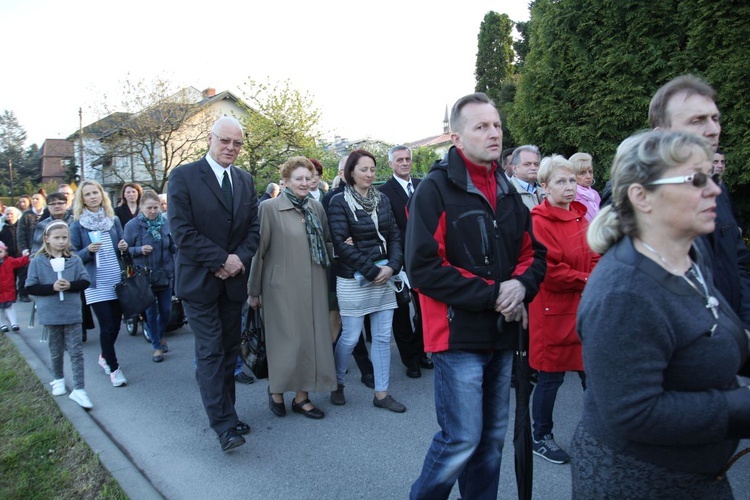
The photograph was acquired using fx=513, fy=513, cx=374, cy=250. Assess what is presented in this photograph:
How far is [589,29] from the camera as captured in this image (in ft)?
28.8

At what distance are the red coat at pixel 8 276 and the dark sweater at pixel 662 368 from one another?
8.89 metres

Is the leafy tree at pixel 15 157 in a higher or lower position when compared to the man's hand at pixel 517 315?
higher

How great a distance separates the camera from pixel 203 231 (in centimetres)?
394

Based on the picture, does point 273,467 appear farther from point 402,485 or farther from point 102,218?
point 102,218

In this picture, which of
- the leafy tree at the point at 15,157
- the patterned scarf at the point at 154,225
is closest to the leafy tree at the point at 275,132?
the patterned scarf at the point at 154,225

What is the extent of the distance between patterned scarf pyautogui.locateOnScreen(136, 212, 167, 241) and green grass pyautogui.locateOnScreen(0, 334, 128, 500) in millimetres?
2184

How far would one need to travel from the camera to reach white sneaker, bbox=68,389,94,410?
15.6 ft

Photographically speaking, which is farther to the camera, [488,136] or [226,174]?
[226,174]

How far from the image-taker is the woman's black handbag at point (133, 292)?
5734 millimetres

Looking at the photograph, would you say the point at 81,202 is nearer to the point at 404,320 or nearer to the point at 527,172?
the point at 404,320

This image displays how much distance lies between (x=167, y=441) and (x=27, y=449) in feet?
3.25

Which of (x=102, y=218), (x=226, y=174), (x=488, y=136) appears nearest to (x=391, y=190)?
(x=226, y=174)

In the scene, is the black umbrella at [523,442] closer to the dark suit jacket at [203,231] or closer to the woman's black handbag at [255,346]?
the dark suit jacket at [203,231]

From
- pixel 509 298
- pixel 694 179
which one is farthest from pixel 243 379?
pixel 694 179
